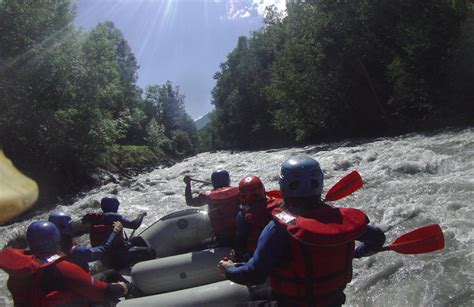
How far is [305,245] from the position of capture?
224cm

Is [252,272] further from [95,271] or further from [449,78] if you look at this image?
[449,78]

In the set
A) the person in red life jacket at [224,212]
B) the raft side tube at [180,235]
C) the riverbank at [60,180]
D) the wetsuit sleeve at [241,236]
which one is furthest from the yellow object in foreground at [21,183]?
the wetsuit sleeve at [241,236]

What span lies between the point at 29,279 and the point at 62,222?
165 cm

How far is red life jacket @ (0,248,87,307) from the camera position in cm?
282

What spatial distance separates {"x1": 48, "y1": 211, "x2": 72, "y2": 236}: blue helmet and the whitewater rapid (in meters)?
2.41

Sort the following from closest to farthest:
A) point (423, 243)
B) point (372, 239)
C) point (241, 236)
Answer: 1. point (372, 239)
2. point (423, 243)
3. point (241, 236)

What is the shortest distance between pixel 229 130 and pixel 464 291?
140 ft

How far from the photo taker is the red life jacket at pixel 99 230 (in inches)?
214

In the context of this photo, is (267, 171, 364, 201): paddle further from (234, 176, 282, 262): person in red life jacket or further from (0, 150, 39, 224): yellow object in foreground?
(0, 150, 39, 224): yellow object in foreground

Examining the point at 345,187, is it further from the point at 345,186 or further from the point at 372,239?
the point at 372,239

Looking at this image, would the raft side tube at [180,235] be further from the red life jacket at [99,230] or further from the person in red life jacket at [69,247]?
the person in red life jacket at [69,247]

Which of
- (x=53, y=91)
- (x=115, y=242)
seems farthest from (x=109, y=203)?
(x=53, y=91)

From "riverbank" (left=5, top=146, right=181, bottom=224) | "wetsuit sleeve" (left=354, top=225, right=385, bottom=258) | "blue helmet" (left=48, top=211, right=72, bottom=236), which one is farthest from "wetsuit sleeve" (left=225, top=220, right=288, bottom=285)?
"riverbank" (left=5, top=146, right=181, bottom=224)

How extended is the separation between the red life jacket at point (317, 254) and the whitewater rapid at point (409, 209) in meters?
1.12
